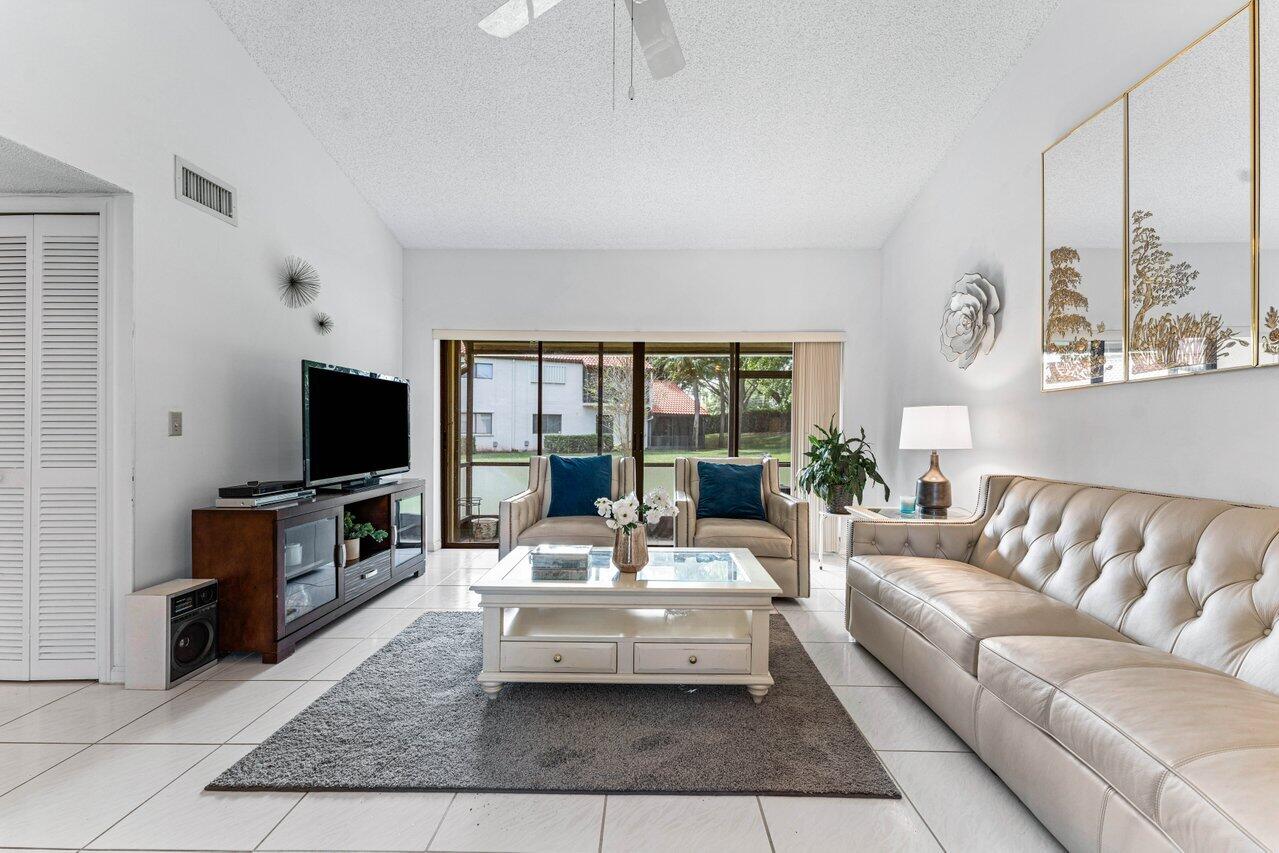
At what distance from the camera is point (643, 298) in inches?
211

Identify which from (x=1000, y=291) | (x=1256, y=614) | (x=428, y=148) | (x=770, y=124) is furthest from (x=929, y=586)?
(x=428, y=148)

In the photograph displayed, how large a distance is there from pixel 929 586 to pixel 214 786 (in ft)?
8.47

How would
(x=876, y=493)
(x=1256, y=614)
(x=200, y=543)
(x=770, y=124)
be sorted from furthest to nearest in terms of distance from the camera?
(x=876, y=493)
(x=770, y=124)
(x=200, y=543)
(x=1256, y=614)

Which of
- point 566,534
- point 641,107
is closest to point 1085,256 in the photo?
point 641,107

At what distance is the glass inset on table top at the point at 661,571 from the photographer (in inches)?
103

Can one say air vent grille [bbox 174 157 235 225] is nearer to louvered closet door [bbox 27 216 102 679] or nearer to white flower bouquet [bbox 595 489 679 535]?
louvered closet door [bbox 27 216 102 679]

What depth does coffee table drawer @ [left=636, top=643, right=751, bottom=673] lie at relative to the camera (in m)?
2.44

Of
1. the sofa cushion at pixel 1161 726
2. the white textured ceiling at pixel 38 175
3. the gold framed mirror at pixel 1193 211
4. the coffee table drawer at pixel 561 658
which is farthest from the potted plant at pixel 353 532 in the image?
the gold framed mirror at pixel 1193 211

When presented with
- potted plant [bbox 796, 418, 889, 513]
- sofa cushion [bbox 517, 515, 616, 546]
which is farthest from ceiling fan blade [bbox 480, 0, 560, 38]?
potted plant [bbox 796, 418, 889, 513]

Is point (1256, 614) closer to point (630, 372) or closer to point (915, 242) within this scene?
point (915, 242)

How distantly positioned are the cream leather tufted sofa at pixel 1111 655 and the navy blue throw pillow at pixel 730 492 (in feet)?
4.57

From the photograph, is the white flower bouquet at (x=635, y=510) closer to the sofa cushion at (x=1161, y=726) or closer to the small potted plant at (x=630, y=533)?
the small potted plant at (x=630, y=533)

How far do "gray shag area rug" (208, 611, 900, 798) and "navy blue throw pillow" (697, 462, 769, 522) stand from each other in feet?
5.28

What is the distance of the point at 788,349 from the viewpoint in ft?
18.2
